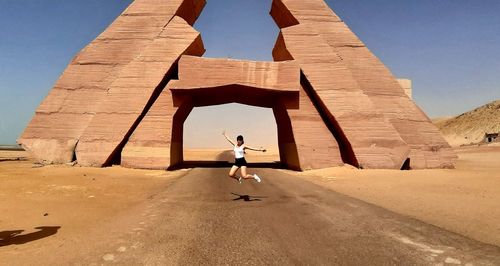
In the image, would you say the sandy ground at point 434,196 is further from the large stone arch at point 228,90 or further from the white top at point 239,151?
the white top at point 239,151

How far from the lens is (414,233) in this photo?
572cm

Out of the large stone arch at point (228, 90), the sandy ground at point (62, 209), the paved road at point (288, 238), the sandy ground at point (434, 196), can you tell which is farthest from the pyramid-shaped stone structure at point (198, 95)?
the paved road at point (288, 238)

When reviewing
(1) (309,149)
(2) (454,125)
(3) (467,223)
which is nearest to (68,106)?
(1) (309,149)

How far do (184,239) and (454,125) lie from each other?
97094mm

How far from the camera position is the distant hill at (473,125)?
75.1m

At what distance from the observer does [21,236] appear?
567 centimetres

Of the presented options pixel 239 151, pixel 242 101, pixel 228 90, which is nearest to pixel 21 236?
pixel 239 151

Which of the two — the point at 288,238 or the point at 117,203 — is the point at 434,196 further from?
the point at 117,203

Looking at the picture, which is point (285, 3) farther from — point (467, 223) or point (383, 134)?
point (467, 223)

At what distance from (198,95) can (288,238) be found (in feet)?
55.7

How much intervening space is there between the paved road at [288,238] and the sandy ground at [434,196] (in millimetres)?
669

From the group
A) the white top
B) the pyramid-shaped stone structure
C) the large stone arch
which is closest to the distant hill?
the pyramid-shaped stone structure

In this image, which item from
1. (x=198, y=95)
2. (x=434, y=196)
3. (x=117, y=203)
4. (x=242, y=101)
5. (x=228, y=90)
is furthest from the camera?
(x=242, y=101)

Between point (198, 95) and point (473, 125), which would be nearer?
point (198, 95)
